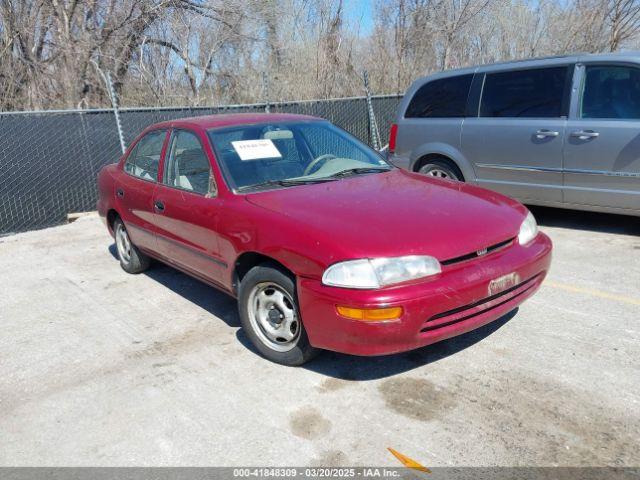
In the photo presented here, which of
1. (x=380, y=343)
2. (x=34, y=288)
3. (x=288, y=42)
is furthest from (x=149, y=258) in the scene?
(x=288, y=42)

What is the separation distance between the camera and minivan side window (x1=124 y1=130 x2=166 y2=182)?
16.3ft

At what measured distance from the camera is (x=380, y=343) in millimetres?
3051

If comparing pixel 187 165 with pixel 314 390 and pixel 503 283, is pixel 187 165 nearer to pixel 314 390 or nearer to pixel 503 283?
pixel 314 390

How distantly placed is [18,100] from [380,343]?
1150 centimetres

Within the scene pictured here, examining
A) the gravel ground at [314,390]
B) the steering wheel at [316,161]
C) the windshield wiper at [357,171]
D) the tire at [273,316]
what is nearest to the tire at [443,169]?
the gravel ground at [314,390]

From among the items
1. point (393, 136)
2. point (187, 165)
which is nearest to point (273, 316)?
point (187, 165)

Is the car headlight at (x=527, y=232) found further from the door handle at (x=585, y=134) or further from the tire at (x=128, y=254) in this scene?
the tire at (x=128, y=254)

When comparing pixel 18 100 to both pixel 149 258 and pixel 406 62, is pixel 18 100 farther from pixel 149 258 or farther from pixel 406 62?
pixel 406 62

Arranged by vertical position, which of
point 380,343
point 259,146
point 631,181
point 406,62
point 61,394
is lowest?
point 61,394

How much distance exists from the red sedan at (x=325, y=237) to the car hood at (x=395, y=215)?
10 millimetres

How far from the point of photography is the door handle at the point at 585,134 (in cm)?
587

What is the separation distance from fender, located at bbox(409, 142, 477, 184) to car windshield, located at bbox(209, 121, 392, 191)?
97.1 inches

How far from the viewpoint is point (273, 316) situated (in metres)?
3.62

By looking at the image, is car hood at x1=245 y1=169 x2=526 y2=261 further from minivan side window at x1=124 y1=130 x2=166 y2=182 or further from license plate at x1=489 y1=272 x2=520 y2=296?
minivan side window at x1=124 y1=130 x2=166 y2=182
